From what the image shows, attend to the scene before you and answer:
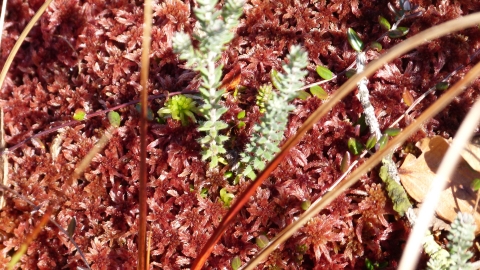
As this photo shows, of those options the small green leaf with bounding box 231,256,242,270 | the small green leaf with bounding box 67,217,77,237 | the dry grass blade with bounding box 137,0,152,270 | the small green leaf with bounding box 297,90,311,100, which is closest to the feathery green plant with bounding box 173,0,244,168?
the dry grass blade with bounding box 137,0,152,270

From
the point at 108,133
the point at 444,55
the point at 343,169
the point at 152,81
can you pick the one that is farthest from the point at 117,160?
the point at 444,55

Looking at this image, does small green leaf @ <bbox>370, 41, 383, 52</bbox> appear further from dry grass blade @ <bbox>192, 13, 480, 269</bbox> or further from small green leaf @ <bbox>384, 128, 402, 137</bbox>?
dry grass blade @ <bbox>192, 13, 480, 269</bbox>

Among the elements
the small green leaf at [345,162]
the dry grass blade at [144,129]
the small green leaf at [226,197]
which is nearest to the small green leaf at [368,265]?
the small green leaf at [345,162]

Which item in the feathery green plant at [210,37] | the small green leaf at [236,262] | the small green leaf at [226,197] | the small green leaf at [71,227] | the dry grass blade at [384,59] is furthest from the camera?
the small green leaf at [226,197]

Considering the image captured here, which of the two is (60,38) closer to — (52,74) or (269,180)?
(52,74)

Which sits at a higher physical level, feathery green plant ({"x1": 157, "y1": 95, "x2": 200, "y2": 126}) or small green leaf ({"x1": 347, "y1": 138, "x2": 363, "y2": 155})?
feathery green plant ({"x1": 157, "y1": 95, "x2": 200, "y2": 126})

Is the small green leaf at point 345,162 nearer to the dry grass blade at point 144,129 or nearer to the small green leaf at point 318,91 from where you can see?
the small green leaf at point 318,91
